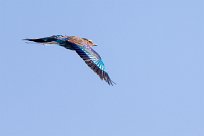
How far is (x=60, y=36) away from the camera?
5606 centimetres

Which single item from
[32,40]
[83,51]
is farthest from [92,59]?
[32,40]

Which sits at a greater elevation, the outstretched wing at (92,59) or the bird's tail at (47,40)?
the bird's tail at (47,40)

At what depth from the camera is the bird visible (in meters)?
52.3

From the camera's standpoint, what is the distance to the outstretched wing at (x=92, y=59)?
5202cm

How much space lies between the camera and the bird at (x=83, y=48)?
52344 mm

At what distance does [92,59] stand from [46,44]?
11.7 feet

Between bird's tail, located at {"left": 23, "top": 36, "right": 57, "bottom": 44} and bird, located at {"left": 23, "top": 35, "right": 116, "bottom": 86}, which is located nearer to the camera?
bird, located at {"left": 23, "top": 35, "right": 116, "bottom": 86}

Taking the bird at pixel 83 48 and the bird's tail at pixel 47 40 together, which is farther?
the bird's tail at pixel 47 40

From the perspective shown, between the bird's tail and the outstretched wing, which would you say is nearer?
the outstretched wing

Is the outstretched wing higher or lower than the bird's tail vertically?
lower

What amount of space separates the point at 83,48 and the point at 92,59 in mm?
1445

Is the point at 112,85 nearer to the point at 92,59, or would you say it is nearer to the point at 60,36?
the point at 92,59

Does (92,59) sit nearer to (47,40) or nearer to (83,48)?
(83,48)

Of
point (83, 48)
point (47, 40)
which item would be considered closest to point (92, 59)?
point (83, 48)
